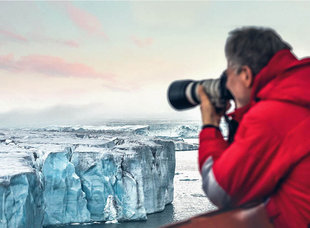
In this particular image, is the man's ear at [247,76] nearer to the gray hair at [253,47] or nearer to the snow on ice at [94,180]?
the gray hair at [253,47]

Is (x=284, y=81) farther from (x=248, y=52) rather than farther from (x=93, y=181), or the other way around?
(x=93, y=181)

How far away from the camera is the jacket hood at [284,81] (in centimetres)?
54

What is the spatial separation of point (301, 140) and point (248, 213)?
14 centimetres

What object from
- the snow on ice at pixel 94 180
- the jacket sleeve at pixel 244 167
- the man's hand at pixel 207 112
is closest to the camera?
the jacket sleeve at pixel 244 167

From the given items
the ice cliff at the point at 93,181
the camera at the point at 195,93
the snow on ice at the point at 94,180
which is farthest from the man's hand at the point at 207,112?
the ice cliff at the point at 93,181

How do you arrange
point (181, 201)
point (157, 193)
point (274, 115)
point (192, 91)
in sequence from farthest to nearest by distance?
point (181, 201) < point (157, 193) < point (192, 91) < point (274, 115)

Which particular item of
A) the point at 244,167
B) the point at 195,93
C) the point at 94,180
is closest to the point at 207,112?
the point at 195,93

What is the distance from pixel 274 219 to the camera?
0.60m

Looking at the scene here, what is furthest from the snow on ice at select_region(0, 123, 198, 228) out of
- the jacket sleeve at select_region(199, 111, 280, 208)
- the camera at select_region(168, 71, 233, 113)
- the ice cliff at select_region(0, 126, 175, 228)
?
the jacket sleeve at select_region(199, 111, 280, 208)

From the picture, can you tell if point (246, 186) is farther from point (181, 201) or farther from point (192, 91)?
point (181, 201)

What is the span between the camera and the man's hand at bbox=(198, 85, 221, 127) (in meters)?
0.65

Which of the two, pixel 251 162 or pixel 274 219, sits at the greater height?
pixel 251 162

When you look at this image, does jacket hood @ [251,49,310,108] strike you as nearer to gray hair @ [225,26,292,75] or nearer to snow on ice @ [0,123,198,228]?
gray hair @ [225,26,292,75]

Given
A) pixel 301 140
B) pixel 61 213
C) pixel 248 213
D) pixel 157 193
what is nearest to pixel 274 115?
pixel 301 140
